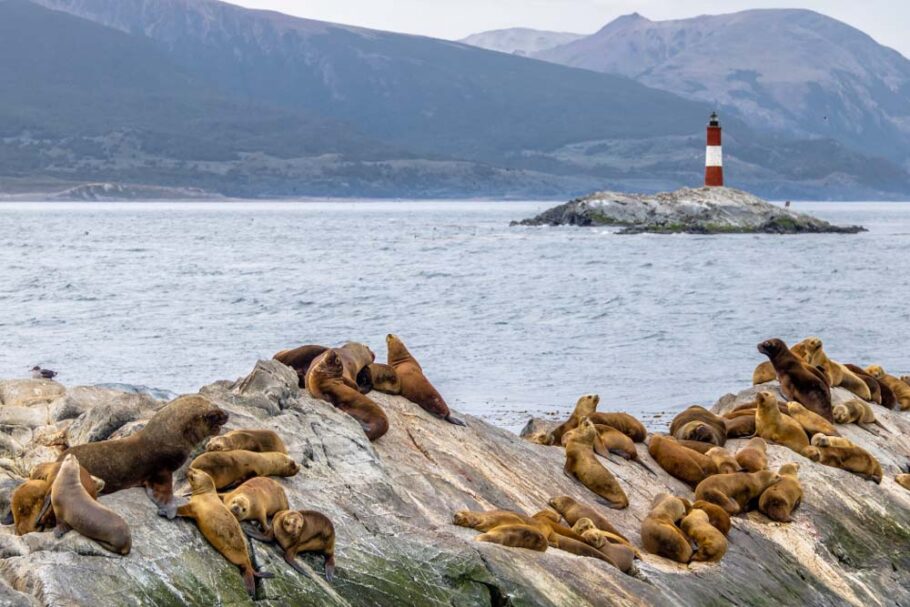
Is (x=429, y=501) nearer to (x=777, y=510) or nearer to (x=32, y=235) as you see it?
(x=777, y=510)

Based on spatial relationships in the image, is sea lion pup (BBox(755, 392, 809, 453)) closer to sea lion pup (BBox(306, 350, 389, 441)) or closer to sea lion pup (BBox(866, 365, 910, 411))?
sea lion pup (BBox(866, 365, 910, 411))

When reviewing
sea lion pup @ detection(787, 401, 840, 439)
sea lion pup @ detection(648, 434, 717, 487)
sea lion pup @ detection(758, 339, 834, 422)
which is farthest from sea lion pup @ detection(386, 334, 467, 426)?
sea lion pup @ detection(758, 339, 834, 422)

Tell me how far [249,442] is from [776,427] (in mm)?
6145

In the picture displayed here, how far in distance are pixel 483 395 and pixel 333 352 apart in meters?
14.6

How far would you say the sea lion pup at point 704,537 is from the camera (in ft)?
36.3

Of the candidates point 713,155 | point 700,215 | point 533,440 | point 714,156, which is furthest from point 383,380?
point 700,215

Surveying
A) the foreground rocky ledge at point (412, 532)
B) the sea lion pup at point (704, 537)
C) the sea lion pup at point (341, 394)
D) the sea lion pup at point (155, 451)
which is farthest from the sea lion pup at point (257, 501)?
the sea lion pup at point (704, 537)

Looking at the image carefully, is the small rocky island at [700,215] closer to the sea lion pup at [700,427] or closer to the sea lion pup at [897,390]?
the sea lion pup at [897,390]

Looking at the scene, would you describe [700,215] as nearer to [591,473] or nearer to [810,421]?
[810,421]

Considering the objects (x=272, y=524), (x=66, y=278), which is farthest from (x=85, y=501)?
(x=66, y=278)

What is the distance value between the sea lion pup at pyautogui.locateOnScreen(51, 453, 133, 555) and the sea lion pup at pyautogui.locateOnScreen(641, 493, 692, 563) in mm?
4541

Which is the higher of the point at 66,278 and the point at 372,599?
the point at 372,599

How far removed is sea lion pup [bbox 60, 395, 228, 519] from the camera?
8.92 metres

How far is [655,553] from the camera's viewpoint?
11117 millimetres
